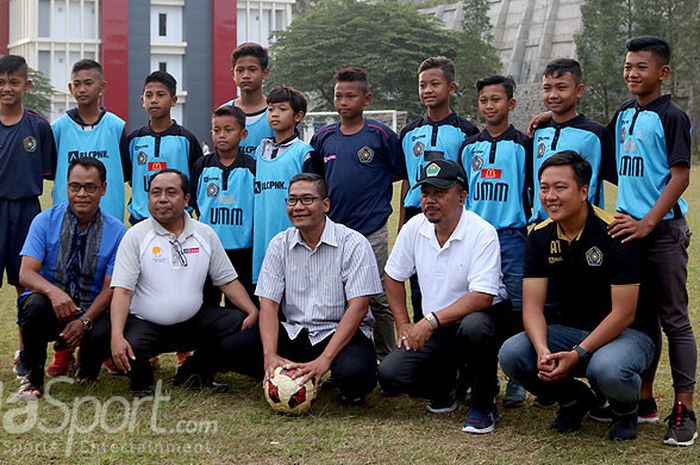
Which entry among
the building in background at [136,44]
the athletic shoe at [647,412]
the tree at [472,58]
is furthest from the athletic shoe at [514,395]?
the building in background at [136,44]

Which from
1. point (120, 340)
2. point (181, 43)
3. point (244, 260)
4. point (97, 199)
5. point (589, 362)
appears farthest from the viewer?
point (181, 43)

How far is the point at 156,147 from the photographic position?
6496 millimetres

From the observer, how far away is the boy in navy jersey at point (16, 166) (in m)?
6.29

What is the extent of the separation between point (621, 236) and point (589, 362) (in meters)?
0.65

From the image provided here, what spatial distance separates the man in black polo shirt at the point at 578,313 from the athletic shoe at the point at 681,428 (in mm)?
176

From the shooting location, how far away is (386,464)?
4.43m

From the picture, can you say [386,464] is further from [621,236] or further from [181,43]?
[181,43]

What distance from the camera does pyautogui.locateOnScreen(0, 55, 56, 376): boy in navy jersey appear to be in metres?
6.29

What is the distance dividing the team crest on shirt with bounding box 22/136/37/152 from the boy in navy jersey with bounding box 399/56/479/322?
2452 millimetres

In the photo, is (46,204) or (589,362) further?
(46,204)

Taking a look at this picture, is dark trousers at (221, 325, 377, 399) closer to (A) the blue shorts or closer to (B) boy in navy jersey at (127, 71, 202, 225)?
(B) boy in navy jersey at (127, 71, 202, 225)

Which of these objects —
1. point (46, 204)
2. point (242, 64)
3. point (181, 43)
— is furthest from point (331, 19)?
point (242, 64)

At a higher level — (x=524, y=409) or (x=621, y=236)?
(x=621, y=236)

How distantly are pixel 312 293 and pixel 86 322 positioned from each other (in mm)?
1333
